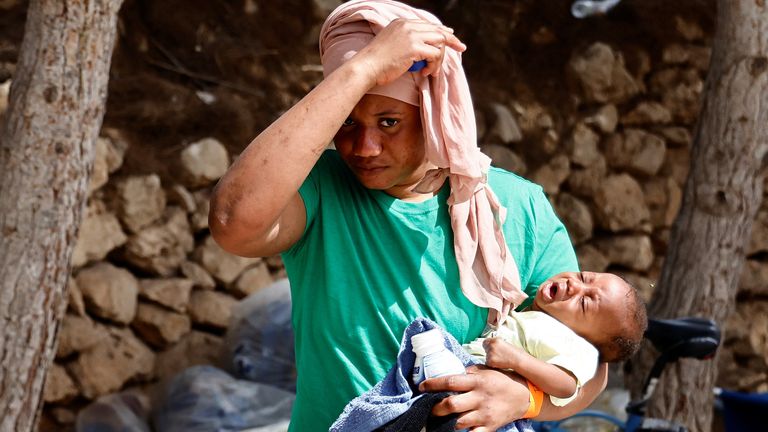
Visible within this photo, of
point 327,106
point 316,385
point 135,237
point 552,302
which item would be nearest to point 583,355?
point 552,302

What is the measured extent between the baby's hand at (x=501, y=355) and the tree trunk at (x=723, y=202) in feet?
8.70

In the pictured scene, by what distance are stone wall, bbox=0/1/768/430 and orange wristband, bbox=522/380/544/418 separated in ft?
9.64

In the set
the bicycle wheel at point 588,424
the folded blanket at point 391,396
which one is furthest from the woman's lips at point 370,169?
the bicycle wheel at point 588,424

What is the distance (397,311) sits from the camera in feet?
5.63

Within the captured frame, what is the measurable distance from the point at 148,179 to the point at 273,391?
1.12 metres

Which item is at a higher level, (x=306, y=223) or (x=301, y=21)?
(x=301, y=21)

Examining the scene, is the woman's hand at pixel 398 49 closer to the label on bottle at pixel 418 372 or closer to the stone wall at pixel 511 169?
the label on bottle at pixel 418 372

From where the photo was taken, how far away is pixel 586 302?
1.97 meters

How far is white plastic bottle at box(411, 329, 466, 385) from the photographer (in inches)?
64.0

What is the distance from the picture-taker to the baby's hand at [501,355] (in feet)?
5.57

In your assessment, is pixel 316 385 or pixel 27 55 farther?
pixel 27 55

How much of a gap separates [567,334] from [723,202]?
2.55 metres

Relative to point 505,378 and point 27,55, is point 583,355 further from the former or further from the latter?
point 27,55

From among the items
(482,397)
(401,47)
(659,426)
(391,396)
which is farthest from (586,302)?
(659,426)
